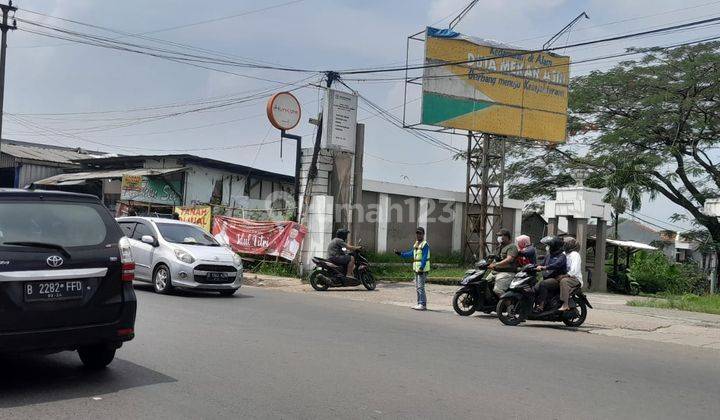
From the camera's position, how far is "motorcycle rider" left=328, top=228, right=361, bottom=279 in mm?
16031

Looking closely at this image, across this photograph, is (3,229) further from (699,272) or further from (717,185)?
(717,185)

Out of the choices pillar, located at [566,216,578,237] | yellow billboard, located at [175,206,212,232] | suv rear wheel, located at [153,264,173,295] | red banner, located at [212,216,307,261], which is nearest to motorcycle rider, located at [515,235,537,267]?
suv rear wheel, located at [153,264,173,295]

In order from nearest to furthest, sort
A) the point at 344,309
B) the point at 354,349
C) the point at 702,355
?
the point at 354,349 < the point at 702,355 < the point at 344,309

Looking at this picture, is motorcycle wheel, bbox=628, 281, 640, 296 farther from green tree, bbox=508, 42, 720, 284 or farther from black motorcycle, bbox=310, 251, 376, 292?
black motorcycle, bbox=310, 251, 376, 292

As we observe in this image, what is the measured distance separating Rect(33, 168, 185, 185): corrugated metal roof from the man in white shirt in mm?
17075

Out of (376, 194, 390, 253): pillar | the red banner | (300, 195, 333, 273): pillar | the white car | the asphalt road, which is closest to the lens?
the asphalt road

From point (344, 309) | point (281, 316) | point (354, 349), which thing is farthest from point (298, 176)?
point (354, 349)

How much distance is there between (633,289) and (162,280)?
16617 mm

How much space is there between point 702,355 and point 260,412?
22.1 feet

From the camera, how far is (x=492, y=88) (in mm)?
23781

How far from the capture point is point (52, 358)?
6566mm

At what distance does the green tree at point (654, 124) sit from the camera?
85.3 ft

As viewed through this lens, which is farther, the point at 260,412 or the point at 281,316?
the point at 281,316

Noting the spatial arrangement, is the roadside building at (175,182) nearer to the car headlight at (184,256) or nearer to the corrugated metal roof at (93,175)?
the corrugated metal roof at (93,175)
